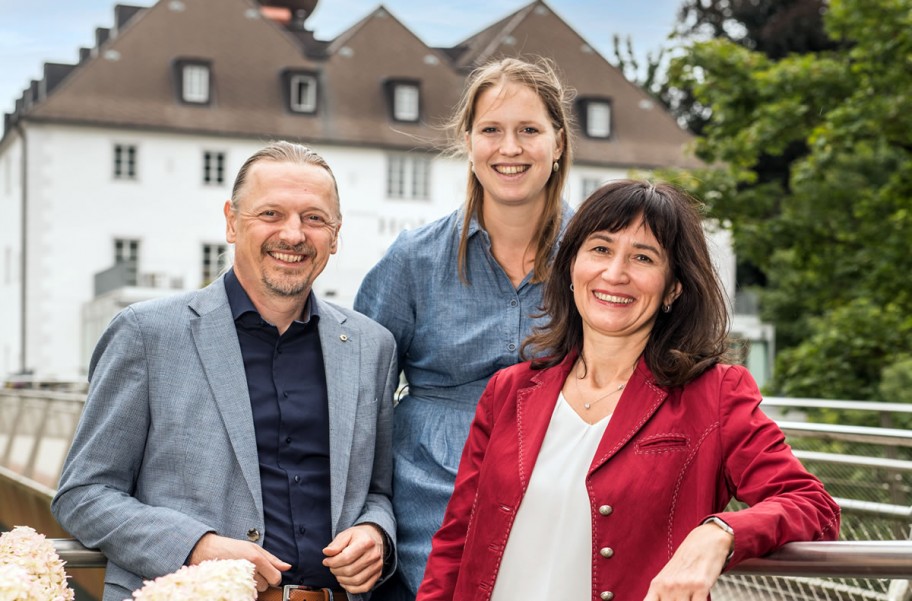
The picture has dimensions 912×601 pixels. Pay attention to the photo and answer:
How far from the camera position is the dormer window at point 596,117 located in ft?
137

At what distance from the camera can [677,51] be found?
1507 centimetres

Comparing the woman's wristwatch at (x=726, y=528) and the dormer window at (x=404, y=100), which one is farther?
the dormer window at (x=404, y=100)

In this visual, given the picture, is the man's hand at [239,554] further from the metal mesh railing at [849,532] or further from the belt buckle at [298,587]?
the metal mesh railing at [849,532]

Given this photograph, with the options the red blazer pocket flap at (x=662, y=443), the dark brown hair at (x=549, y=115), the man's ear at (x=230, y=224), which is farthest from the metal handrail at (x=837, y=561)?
the man's ear at (x=230, y=224)

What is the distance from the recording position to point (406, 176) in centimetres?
3956

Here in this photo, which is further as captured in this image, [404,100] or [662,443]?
[404,100]

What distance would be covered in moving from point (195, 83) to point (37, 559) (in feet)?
124

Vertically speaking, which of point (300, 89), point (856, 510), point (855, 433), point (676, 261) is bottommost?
point (856, 510)

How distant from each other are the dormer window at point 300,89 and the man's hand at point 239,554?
121 ft

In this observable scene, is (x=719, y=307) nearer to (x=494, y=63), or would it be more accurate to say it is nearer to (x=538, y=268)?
(x=538, y=268)

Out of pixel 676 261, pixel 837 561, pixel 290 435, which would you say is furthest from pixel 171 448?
pixel 837 561

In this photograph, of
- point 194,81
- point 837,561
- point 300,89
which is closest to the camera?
point 837,561

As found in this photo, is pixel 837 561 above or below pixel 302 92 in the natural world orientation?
below

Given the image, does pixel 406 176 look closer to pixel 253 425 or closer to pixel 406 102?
pixel 406 102
